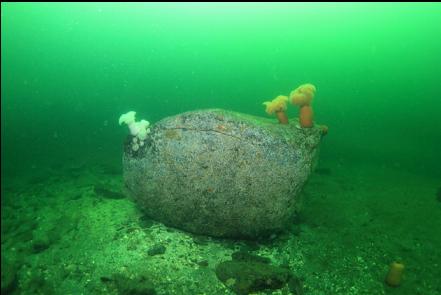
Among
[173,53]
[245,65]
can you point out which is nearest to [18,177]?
[245,65]

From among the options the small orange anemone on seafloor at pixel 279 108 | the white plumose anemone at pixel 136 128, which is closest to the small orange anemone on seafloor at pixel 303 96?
the small orange anemone on seafloor at pixel 279 108

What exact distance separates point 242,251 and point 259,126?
233cm

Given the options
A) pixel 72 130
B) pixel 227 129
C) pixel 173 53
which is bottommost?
pixel 72 130

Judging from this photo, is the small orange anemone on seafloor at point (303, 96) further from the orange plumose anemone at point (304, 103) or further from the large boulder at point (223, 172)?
the large boulder at point (223, 172)

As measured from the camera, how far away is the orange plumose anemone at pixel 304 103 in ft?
21.2

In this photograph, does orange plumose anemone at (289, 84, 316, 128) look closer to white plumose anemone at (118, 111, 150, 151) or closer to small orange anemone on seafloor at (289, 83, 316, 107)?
small orange anemone on seafloor at (289, 83, 316, 107)

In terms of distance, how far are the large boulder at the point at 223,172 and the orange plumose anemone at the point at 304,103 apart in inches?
24.8

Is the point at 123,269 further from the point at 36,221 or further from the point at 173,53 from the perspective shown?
the point at 173,53

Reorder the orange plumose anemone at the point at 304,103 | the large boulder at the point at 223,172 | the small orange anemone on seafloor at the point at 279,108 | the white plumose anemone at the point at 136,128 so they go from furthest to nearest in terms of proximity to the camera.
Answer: the small orange anemone on seafloor at the point at 279,108
the orange plumose anemone at the point at 304,103
the white plumose anemone at the point at 136,128
the large boulder at the point at 223,172

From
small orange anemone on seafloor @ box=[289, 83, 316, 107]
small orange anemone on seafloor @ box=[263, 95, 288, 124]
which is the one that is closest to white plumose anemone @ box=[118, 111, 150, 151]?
small orange anemone on seafloor @ box=[263, 95, 288, 124]

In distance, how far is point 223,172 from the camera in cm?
545

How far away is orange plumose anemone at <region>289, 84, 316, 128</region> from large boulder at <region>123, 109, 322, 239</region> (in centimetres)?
63

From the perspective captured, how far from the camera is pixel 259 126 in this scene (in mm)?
5625

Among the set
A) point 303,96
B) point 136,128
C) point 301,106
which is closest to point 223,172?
point 136,128
